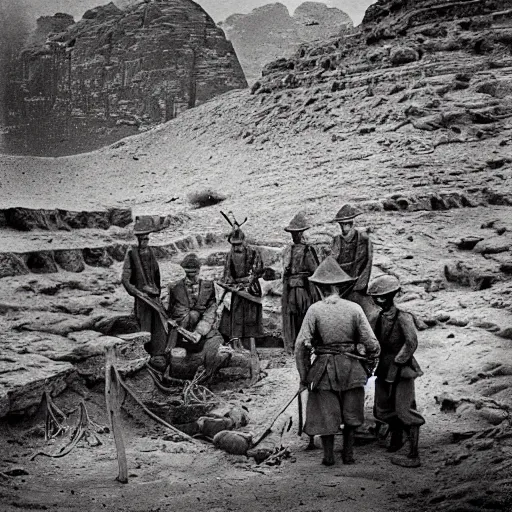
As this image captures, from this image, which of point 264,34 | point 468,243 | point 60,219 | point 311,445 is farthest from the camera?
point 264,34

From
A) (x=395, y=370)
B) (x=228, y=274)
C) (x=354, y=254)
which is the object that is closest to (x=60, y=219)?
(x=228, y=274)

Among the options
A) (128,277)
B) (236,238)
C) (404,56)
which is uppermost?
(404,56)

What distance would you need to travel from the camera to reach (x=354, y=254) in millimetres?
7500

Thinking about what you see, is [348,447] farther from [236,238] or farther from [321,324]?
[236,238]

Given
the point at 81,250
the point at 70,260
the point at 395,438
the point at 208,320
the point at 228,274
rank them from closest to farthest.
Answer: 1. the point at 395,438
2. the point at 208,320
3. the point at 228,274
4. the point at 70,260
5. the point at 81,250

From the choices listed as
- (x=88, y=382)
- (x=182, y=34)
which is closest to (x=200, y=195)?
(x=88, y=382)

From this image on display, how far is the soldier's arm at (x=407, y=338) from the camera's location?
5203mm

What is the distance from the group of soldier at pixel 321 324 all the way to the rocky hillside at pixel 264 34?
29.2m

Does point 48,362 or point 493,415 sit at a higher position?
point 48,362

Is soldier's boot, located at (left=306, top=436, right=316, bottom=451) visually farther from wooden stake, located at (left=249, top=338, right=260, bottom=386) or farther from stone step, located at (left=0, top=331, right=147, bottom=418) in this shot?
stone step, located at (left=0, top=331, right=147, bottom=418)

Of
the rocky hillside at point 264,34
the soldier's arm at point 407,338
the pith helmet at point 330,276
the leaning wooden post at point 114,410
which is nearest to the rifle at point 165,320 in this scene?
the leaning wooden post at point 114,410

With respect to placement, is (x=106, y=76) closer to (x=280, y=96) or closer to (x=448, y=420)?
(x=280, y=96)

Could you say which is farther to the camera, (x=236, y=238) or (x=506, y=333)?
(x=236, y=238)

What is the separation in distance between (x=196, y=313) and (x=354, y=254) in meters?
1.79
